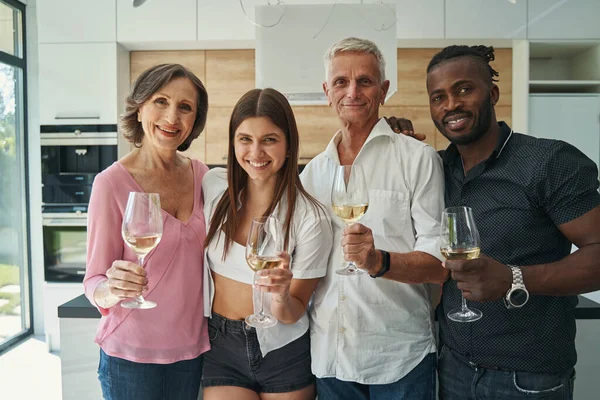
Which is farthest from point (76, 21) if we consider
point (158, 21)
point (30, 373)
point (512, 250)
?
point (512, 250)

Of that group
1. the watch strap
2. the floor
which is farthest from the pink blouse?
the floor

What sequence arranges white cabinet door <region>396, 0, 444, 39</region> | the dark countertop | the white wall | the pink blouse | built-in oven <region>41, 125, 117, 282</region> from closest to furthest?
the pink blouse, the dark countertop, white cabinet door <region>396, 0, 444, 39</region>, built-in oven <region>41, 125, 117, 282</region>, the white wall

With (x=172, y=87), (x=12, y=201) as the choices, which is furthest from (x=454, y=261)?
(x=12, y=201)

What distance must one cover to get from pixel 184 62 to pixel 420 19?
1.96 meters

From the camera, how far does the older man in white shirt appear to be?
1.41 m

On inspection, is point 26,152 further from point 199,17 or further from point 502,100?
point 502,100

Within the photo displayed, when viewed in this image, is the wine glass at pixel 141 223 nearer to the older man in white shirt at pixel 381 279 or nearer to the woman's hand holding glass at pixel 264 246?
the woman's hand holding glass at pixel 264 246

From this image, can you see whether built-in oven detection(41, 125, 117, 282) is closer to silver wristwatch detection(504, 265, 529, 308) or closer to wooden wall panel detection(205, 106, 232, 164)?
wooden wall panel detection(205, 106, 232, 164)

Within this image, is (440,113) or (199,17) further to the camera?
(199,17)

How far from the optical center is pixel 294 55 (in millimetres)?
3064

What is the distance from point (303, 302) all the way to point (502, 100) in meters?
3.38

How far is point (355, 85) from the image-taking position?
1.52m

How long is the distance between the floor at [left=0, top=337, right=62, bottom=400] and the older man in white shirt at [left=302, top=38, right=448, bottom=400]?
261 centimetres

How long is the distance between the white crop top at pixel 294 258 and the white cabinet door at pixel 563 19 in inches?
134
